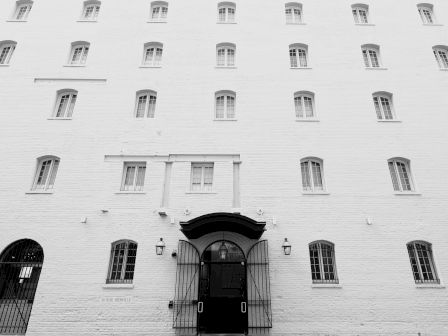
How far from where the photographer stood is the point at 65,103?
1465 centimetres

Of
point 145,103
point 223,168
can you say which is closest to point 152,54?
point 145,103

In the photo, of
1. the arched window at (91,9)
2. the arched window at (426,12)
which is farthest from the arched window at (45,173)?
the arched window at (426,12)

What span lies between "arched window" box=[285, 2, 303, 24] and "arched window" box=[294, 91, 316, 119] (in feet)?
17.9

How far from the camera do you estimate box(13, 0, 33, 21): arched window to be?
1723 cm

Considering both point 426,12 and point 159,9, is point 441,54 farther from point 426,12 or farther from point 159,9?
point 159,9

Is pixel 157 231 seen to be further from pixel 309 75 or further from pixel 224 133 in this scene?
pixel 309 75

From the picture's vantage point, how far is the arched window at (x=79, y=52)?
15.6 meters

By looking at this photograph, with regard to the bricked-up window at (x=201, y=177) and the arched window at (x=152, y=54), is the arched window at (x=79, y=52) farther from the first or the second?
the bricked-up window at (x=201, y=177)

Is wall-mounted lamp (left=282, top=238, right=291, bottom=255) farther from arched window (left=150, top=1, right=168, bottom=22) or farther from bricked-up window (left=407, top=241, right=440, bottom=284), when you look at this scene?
arched window (left=150, top=1, right=168, bottom=22)

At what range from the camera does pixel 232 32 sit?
1616 centimetres

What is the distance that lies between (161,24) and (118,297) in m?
14.5

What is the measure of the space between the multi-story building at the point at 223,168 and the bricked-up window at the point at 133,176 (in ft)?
0.33

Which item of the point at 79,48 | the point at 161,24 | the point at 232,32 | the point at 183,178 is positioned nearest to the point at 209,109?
the point at 183,178

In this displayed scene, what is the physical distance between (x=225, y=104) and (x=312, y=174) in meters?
5.53
